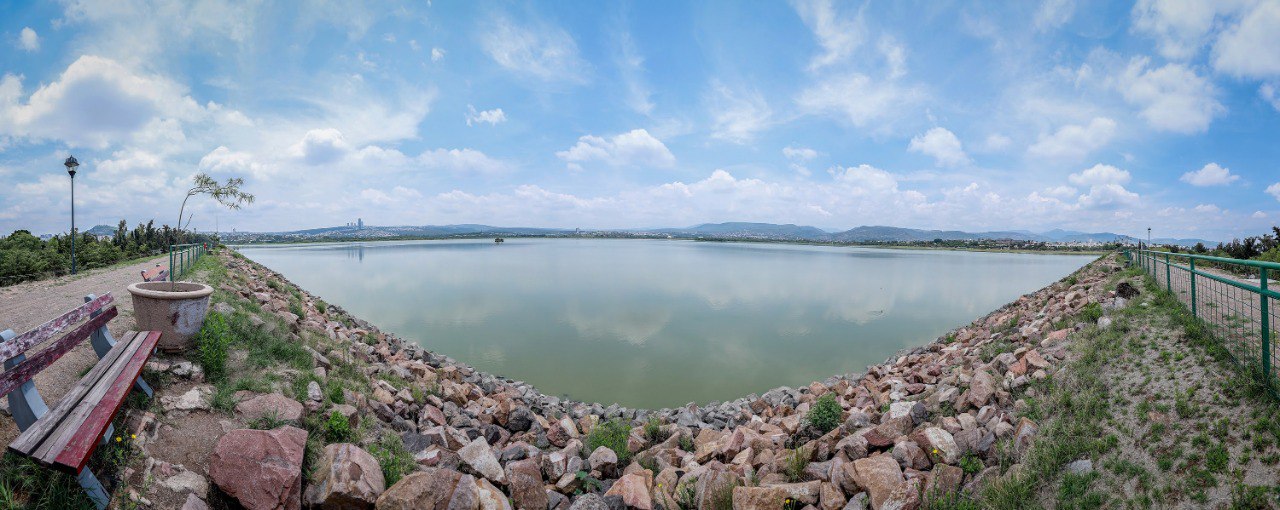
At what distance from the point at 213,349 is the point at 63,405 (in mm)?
2230

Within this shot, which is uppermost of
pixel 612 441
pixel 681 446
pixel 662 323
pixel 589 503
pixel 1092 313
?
pixel 1092 313

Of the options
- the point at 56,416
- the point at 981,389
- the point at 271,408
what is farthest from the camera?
the point at 981,389

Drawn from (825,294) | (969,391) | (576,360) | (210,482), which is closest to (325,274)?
(576,360)

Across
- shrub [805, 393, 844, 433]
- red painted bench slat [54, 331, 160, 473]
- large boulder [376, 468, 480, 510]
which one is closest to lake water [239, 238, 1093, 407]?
shrub [805, 393, 844, 433]

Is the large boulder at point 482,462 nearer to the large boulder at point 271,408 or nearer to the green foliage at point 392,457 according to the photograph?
the green foliage at point 392,457

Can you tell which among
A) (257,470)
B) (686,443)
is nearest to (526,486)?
(257,470)

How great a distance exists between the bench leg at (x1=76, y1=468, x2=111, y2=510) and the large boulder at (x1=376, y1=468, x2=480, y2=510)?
1.78 m

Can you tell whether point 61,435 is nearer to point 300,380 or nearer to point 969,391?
point 300,380

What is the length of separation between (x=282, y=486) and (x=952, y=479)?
628 cm

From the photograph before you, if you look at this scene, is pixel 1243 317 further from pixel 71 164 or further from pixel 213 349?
pixel 71 164

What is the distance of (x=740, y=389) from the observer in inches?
488

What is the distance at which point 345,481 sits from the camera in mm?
4238

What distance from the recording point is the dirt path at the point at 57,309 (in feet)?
15.1

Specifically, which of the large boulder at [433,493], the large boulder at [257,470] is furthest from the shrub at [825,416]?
the large boulder at [257,470]
